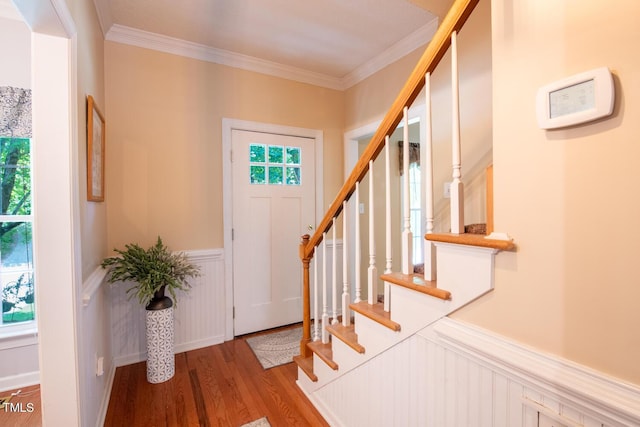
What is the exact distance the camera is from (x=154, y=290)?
6.39 ft

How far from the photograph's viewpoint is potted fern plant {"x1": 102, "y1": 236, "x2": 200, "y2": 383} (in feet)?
6.40

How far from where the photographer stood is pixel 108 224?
7.07 ft

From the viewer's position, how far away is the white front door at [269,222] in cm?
267

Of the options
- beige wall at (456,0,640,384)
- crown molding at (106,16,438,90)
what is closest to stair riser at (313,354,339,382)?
beige wall at (456,0,640,384)

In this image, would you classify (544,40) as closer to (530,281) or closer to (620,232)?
(620,232)

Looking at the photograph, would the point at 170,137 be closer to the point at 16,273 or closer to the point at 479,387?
the point at 16,273

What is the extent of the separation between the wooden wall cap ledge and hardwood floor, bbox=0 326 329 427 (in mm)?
1384

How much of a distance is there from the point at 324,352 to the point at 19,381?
2136mm

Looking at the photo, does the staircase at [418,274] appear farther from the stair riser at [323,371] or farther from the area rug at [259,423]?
the area rug at [259,423]

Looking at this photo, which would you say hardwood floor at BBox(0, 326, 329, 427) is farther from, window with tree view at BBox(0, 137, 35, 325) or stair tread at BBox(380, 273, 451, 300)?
stair tread at BBox(380, 273, 451, 300)

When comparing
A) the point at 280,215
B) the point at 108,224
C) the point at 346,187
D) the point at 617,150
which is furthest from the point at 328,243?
the point at 617,150

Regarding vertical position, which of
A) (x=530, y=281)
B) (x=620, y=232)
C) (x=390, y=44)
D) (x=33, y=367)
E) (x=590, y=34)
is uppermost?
(x=390, y=44)

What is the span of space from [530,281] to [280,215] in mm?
2309

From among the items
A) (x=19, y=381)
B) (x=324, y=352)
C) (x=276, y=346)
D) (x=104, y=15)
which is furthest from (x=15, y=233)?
(x=324, y=352)
